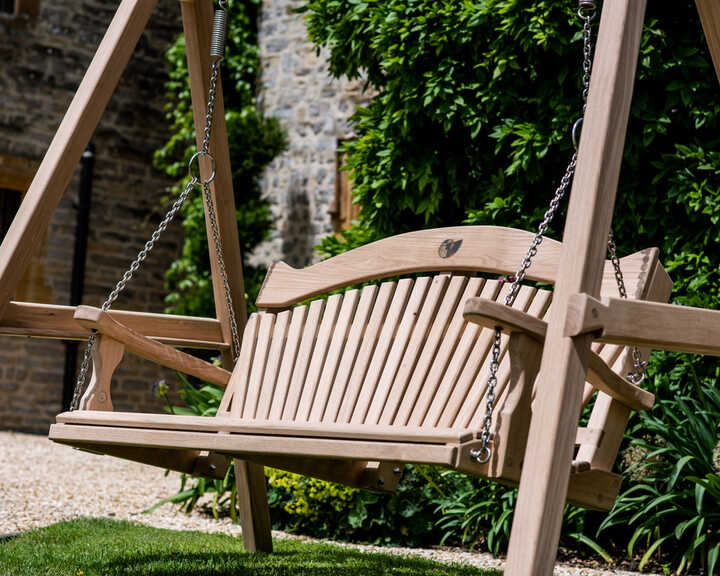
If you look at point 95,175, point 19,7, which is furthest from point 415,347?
point 19,7

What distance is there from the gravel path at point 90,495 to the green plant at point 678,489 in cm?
26

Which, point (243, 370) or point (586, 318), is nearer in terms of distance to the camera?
point (586, 318)

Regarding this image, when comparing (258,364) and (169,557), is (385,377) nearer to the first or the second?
(258,364)

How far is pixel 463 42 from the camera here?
4.83 metres

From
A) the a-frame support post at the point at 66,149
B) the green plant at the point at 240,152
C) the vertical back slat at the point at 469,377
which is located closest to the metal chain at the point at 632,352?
the vertical back slat at the point at 469,377

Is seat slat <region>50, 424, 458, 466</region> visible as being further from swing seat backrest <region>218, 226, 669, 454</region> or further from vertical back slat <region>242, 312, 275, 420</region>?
vertical back slat <region>242, 312, 275, 420</region>

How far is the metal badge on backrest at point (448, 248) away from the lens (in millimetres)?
2906

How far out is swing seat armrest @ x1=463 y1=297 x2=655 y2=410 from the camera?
74.4 inches

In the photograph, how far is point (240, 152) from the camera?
916cm

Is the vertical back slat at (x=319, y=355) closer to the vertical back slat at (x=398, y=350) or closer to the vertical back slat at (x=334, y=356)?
the vertical back slat at (x=334, y=356)

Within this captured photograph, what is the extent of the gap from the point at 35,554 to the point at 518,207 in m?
2.77

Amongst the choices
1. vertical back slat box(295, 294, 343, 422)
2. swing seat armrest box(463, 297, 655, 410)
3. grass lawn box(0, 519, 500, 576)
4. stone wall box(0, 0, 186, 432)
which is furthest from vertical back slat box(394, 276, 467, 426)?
stone wall box(0, 0, 186, 432)

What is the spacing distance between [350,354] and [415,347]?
0.85 feet

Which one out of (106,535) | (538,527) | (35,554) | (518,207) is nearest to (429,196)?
(518,207)
